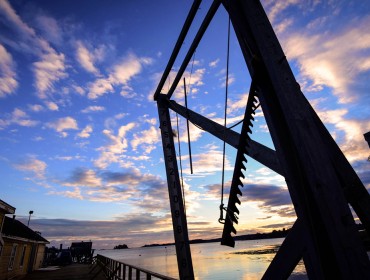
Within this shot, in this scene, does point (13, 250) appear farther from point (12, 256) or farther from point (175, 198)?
point (175, 198)

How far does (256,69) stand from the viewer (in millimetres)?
2453

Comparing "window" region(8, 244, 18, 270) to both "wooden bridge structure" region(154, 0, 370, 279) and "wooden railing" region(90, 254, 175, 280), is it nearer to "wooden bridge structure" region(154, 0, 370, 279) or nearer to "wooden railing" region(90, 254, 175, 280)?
"wooden railing" region(90, 254, 175, 280)

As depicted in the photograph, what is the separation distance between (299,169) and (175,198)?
499 cm

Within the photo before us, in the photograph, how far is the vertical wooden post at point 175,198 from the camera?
6.21 metres

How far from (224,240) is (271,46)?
83.7 inches

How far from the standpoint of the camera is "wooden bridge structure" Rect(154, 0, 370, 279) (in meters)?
1.79

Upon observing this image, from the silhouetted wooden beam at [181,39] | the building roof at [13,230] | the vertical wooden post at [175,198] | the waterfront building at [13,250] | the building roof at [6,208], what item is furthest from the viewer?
the building roof at [13,230]

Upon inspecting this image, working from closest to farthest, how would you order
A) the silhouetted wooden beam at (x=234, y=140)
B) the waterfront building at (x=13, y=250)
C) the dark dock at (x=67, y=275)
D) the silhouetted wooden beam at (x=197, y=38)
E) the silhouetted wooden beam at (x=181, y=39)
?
the silhouetted wooden beam at (x=234, y=140) < the silhouetted wooden beam at (x=197, y=38) < the silhouetted wooden beam at (x=181, y=39) < the waterfront building at (x=13, y=250) < the dark dock at (x=67, y=275)

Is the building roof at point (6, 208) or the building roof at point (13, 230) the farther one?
the building roof at point (13, 230)

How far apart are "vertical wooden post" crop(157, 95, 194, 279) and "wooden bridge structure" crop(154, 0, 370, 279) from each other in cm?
360

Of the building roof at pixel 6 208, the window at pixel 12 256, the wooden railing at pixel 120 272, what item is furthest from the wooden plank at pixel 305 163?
the window at pixel 12 256

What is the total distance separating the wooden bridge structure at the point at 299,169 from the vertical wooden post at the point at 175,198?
3.60 m

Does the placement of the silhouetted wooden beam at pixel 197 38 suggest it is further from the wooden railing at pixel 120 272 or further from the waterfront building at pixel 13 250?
the waterfront building at pixel 13 250

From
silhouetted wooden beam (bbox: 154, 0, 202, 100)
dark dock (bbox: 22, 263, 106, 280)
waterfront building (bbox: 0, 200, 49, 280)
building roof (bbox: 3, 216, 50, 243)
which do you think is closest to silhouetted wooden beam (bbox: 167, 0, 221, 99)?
silhouetted wooden beam (bbox: 154, 0, 202, 100)
